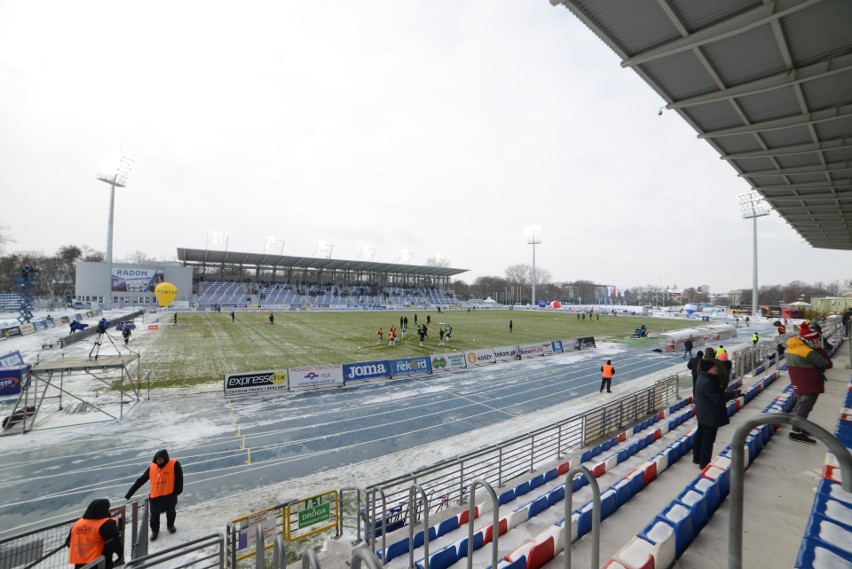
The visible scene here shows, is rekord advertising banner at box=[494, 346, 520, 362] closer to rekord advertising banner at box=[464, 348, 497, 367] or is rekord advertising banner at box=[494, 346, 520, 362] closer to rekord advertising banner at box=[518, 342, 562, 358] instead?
rekord advertising banner at box=[464, 348, 497, 367]

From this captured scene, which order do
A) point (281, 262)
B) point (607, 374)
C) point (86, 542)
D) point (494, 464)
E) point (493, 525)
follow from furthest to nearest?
point (281, 262), point (607, 374), point (494, 464), point (86, 542), point (493, 525)

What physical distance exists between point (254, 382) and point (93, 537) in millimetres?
12153

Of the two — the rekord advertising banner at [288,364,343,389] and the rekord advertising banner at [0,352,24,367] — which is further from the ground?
the rekord advertising banner at [0,352,24,367]

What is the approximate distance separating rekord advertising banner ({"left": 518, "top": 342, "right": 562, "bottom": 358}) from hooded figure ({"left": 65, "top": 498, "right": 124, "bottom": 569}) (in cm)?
2285

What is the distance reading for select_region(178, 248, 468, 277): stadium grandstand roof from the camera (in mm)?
71625

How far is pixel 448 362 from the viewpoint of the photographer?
22156mm

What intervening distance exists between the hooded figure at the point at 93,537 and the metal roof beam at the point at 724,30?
36.9 ft

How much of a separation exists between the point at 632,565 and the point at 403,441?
924 cm

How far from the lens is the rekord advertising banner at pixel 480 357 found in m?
23.0

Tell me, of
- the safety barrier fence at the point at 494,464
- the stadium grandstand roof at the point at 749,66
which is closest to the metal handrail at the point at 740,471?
the safety barrier fence at the point at 494,464

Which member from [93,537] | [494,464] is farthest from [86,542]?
[494,464]

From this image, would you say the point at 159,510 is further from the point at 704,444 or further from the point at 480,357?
the point at 480,357

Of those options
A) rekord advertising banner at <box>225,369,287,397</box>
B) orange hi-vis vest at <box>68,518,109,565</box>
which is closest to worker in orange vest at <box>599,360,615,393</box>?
rekord advertising banner at <box>225,369,287,397</box>

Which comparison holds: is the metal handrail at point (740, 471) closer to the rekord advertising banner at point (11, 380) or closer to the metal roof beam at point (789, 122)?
the metal roof beam at point (789, 122)
